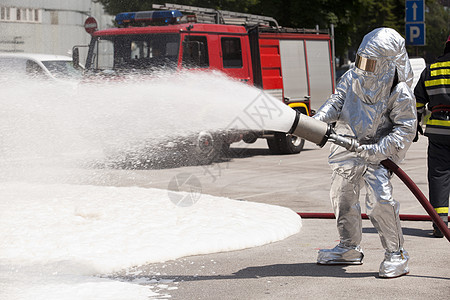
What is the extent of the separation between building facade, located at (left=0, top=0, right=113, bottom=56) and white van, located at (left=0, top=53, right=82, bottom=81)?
9367 mm

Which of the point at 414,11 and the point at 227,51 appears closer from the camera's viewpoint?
the point at 227,51

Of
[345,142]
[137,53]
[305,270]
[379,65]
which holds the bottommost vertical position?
[305,270]

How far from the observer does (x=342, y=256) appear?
517cm

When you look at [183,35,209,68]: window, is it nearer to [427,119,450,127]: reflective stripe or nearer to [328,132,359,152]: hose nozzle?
[427,119,450,127]: reflective stripe

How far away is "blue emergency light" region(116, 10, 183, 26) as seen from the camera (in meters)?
11.7

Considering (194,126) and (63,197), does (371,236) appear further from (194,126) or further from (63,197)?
(194,126)

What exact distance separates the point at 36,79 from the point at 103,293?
11.1 meters

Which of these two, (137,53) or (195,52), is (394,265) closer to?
(195,52)

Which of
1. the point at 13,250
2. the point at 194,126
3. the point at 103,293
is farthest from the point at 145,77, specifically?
the point at 103,293

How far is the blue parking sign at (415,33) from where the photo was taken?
1512 cm

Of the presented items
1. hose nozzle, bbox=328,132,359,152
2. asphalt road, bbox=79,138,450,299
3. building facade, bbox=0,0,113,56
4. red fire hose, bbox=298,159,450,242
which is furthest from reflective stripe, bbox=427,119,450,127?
building facade, bbox=0,0,113,56

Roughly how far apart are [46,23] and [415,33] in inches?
606

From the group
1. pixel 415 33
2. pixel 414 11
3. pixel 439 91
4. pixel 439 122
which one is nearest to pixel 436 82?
pixel 439 91

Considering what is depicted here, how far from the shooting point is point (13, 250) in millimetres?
5230
